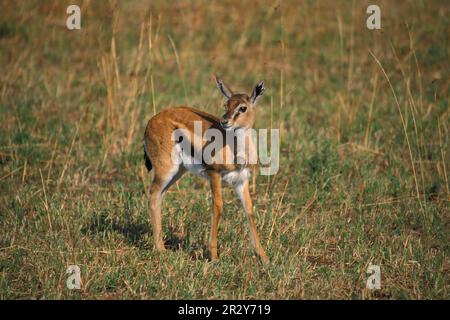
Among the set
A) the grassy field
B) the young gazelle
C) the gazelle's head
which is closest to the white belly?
the young gazelle

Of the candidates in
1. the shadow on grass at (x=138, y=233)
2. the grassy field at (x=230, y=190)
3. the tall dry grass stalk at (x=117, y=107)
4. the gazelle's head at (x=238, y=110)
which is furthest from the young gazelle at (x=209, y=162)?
the tall dry grass stalk at (x=117, y=107)

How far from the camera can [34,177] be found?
28.9ft

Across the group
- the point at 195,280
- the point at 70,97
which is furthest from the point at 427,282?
the point at 70,97

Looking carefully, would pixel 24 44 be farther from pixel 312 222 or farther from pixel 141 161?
pixel 312 222

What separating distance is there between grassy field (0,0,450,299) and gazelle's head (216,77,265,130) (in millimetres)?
1231

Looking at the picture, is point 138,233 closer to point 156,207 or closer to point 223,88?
point 156,207

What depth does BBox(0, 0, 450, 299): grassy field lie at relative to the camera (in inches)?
259

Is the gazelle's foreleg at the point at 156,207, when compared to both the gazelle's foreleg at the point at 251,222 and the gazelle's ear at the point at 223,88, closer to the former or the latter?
the gazelle's foreleg at the point at 251,222

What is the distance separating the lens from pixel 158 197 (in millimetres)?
7195

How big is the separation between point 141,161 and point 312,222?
245 centimetres

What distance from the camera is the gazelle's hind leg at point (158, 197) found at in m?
7.11

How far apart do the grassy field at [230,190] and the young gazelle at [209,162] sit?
37 centimetres

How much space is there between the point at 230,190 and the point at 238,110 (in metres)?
2.07

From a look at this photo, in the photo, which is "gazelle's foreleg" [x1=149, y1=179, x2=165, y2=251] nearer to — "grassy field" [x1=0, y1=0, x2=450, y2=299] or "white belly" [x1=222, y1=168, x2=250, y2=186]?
"grassy field" [x1=0, y1=0, x2=450, y2=299]
